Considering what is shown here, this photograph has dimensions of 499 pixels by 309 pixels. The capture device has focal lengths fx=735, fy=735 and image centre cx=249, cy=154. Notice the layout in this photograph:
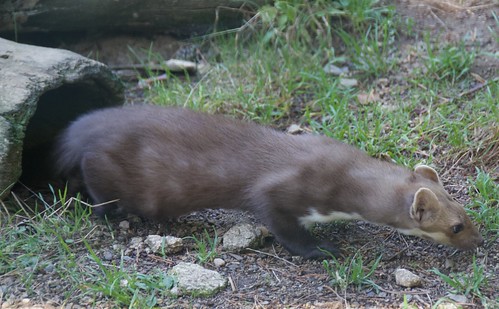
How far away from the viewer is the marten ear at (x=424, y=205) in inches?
172

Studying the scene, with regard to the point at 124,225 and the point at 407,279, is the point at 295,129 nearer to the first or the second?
the point at 124,225

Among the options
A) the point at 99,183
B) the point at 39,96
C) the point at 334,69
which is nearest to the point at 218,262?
the point at 99,183

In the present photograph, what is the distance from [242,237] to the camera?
486cm

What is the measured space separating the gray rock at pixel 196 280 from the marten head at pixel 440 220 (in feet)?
3.97

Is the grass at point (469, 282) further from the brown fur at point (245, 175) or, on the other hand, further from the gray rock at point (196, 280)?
the gray rock at point (196, 280)

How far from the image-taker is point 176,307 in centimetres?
418

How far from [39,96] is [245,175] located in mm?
1553

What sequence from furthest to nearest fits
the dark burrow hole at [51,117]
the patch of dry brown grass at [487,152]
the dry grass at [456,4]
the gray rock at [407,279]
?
1. the dry grass at [456,4]
2. the dark burrow hole at [51,117]
3. the patch of dry brown grass at [487,152]
4. the gray rock at [407,279]

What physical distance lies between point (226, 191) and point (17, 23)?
2996 mm

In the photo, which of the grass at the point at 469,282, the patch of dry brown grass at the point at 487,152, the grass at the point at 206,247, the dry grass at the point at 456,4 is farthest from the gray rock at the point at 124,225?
the dry grass at the point at 456,4

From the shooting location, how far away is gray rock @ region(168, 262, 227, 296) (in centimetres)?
429

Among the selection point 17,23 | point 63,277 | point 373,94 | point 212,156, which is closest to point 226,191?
point 212,156

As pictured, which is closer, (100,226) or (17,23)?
(100,226)

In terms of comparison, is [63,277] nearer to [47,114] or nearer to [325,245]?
[325,245]
